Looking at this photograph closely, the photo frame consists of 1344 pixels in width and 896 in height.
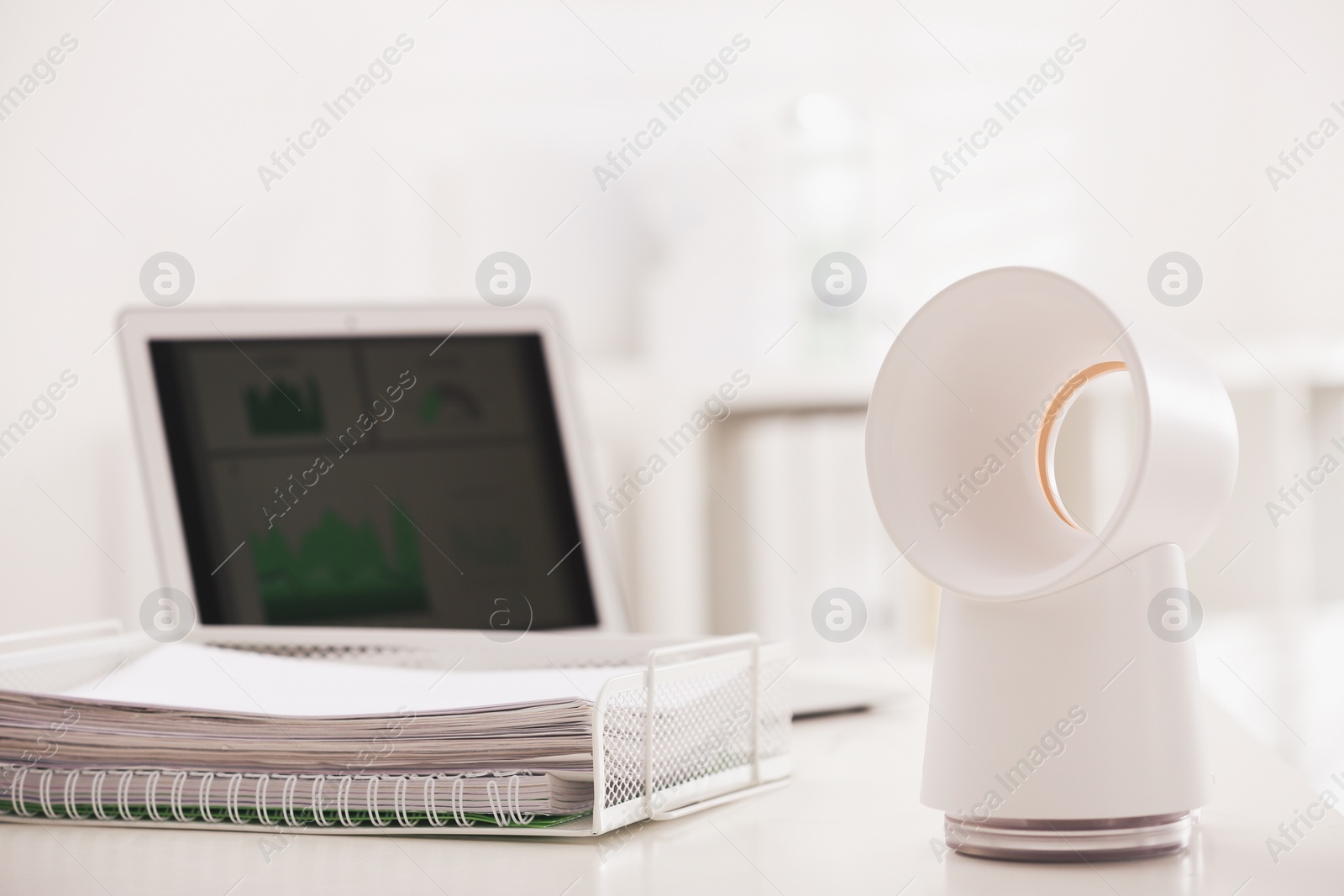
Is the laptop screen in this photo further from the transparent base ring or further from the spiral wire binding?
the transparent base ring

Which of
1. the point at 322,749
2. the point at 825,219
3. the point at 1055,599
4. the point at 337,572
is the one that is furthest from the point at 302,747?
the point at 825,219

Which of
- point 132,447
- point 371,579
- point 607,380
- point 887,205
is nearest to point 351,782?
point 371,579

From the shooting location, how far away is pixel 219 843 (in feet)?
1.76

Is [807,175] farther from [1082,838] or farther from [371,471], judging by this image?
[1082,838]

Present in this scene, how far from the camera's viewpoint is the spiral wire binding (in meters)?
0.52

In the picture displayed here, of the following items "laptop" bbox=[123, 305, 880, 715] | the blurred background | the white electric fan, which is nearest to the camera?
the white electric fan

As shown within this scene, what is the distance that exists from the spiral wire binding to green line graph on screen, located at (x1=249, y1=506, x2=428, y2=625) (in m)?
0.39

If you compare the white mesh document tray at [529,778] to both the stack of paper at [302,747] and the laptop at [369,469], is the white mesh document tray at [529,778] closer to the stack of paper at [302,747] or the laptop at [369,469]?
the stack of paper at [302,747]

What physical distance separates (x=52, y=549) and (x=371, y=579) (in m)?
0.30

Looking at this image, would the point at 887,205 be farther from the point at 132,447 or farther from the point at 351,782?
the point at 351,782

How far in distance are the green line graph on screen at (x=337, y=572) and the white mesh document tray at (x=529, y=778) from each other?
290 millimetres

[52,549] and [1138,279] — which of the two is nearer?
[52,549]

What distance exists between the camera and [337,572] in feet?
3.31

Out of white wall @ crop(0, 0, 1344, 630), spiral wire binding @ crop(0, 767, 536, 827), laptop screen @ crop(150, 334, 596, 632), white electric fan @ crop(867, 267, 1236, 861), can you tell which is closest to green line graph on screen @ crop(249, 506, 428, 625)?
laptop screen @ crop(150, 334, 596, 632)
